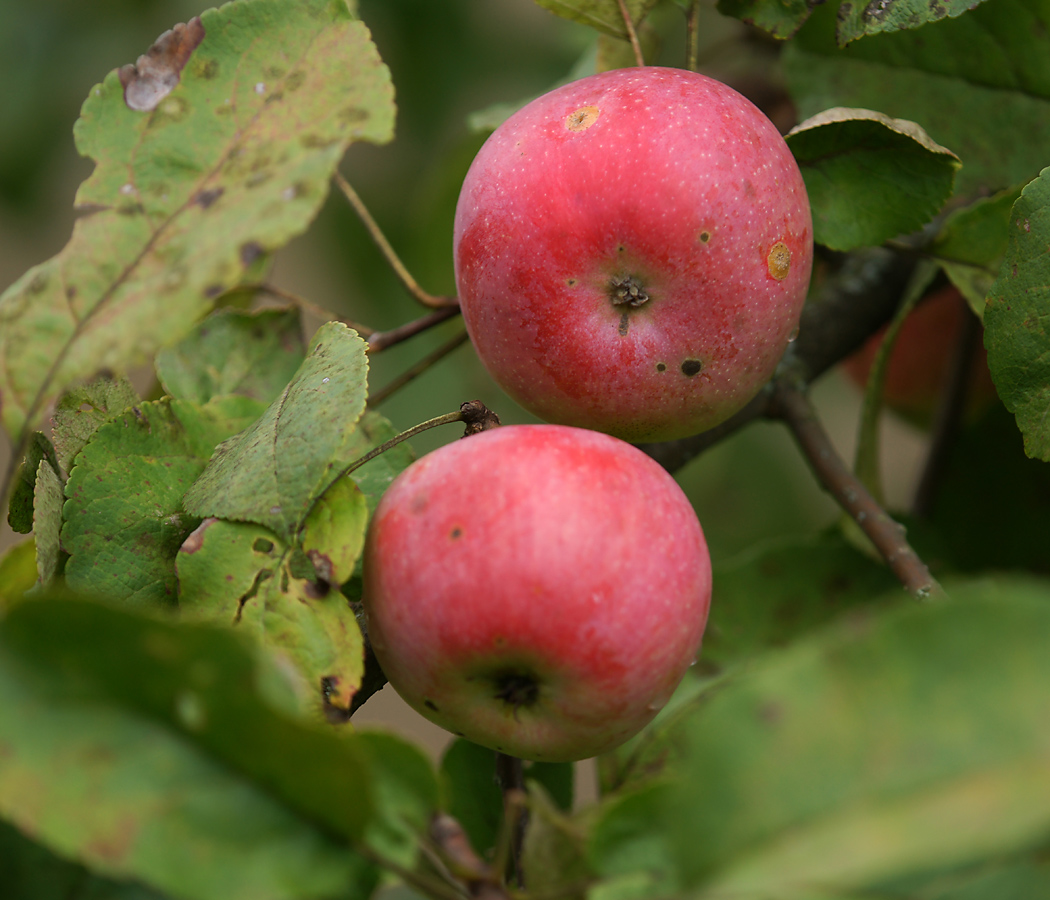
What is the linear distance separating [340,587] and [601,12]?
0.33m

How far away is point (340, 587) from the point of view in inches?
16.2

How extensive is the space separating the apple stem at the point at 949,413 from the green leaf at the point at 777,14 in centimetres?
33

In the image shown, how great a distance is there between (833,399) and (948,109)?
71 cm

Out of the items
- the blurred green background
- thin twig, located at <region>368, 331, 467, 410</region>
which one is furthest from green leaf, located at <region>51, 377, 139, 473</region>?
the blurred green background

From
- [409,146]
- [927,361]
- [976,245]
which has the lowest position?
[927,361]

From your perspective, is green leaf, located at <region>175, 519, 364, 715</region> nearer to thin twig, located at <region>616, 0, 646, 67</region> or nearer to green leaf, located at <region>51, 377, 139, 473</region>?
green leaf, located at <region>51, 377, 139, 473</region>

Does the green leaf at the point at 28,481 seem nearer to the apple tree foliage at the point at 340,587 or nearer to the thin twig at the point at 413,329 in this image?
the apple tree foliage at the point at 340,587

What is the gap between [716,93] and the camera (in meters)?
0.45

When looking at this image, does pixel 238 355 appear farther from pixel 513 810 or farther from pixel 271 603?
pixel 513 810

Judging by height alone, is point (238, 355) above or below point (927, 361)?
above

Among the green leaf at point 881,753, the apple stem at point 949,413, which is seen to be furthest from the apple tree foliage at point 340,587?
the apple stem at point 949,413

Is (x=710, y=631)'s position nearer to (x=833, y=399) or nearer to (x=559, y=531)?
(x=559, y=531)

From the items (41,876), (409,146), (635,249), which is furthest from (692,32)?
(409,146)

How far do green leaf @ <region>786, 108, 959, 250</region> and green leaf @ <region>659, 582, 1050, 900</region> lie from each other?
29cm
